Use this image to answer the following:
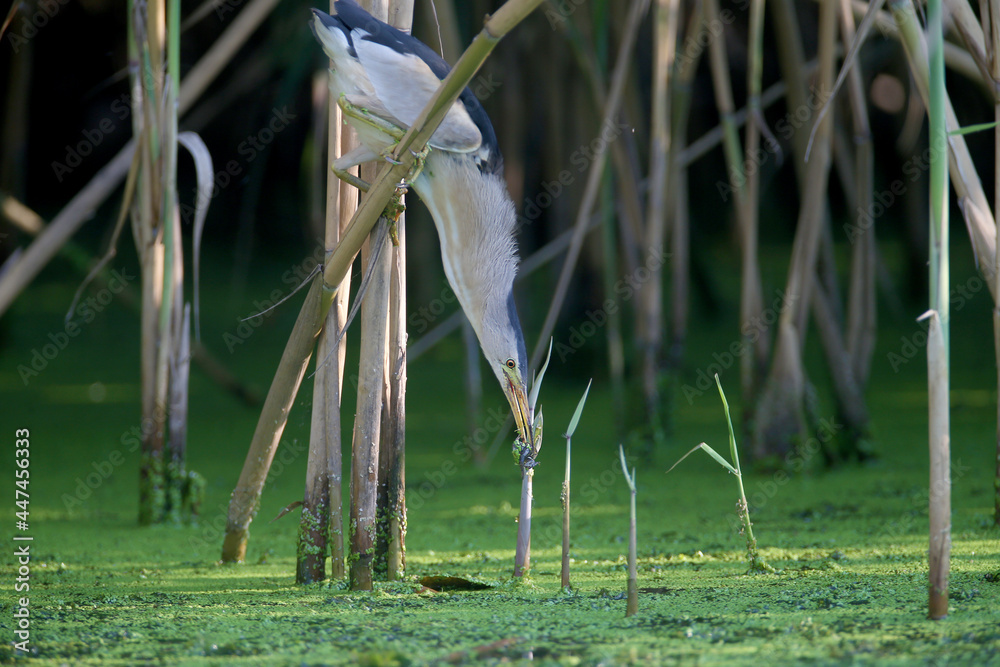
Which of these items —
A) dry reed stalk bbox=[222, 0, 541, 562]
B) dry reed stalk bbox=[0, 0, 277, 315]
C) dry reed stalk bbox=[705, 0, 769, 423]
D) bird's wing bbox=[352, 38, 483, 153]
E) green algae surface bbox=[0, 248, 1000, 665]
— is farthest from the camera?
dry reed stalk bbox=[705, 0, 769, 423]

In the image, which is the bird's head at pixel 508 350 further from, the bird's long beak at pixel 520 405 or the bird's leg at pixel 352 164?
the bird's leg at pixel 352 164


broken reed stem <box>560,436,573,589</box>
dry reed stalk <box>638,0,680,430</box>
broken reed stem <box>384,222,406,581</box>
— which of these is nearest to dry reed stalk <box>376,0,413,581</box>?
broken reed stem <box>384,222,406,581</box>

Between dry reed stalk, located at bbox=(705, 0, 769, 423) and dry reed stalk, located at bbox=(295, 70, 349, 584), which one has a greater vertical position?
dry reed stalk, located at bbox=(705, 0, 769, 423)

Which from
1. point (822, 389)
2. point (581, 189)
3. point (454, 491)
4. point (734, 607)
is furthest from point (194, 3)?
point (734, 607)

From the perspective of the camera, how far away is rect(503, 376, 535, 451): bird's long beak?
2.26 metres

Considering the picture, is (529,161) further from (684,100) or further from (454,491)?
(454,491)

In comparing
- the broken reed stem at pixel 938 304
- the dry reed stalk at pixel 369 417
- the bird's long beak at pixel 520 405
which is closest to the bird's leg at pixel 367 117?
the dry reed stalk at pixel 369 417

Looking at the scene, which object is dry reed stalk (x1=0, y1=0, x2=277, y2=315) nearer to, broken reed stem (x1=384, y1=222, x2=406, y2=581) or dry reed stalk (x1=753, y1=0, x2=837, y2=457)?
broken reed stem (x1=384, y1=222, x2=406, y2=581)

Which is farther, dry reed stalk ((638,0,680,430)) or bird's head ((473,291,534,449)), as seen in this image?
dry reed stalk ((638,0,680,430))

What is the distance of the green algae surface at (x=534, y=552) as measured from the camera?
5.65 ft

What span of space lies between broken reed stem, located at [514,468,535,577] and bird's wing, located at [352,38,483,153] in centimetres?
79

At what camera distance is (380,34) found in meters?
2.20

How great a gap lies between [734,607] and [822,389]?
10.1 feet

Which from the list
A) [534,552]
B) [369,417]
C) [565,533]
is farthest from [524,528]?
[534,552]
